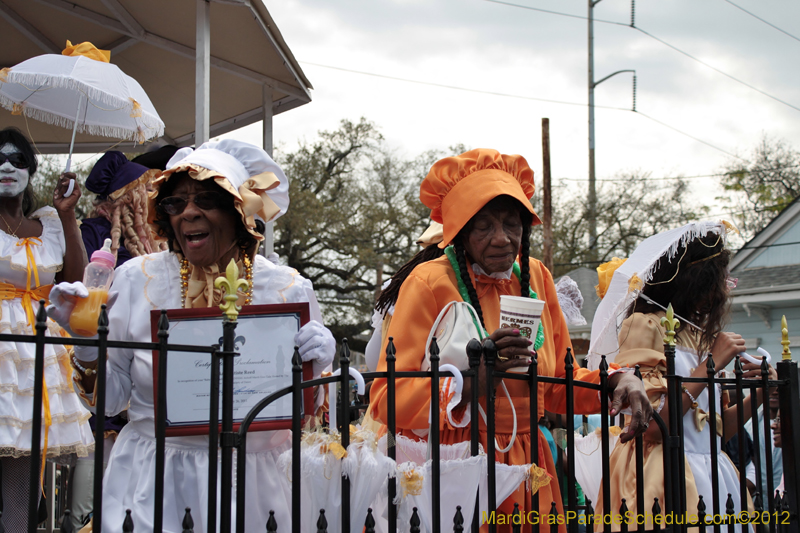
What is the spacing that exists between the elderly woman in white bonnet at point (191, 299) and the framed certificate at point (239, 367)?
0.10 metres

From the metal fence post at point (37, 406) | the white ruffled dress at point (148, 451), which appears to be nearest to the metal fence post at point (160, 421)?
the metal fence post at point (37, 406)

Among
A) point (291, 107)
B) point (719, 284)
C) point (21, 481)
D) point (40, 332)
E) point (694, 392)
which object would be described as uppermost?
point (291, 107)

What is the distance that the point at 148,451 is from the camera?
104 inches

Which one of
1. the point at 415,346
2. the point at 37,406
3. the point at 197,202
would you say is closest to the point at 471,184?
the point at 415,346

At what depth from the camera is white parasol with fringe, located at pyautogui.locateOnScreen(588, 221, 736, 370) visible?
4.03 metres

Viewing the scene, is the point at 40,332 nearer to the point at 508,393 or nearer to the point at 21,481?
the point at 508,393

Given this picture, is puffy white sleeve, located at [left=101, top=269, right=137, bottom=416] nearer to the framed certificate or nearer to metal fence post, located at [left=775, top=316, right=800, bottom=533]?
the framed certificate

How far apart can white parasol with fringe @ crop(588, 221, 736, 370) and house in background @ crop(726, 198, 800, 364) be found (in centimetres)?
1137

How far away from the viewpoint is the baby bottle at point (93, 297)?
229 centimetres

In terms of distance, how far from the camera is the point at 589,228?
3059cm

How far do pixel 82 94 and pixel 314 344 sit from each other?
9.36ft

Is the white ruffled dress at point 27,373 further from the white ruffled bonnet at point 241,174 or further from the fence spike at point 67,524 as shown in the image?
the fence spike at point 67,524

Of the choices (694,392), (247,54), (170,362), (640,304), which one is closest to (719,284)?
(640,304)

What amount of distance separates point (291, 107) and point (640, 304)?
4.49 m
